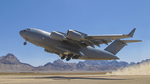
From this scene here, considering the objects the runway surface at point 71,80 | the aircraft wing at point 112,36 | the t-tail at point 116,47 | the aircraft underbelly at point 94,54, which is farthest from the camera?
the t-tail at point 116,47

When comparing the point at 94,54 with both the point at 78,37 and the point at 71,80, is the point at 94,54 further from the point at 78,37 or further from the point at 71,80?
the point at 71,80

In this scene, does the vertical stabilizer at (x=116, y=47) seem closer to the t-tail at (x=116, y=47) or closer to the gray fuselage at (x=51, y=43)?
the t-tail at (x=116, y=47)

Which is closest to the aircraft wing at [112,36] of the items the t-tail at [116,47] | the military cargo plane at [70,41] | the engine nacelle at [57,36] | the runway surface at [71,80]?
the military cargo plane at [70,41]

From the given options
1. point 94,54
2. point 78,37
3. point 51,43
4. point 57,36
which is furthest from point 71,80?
point 94,54

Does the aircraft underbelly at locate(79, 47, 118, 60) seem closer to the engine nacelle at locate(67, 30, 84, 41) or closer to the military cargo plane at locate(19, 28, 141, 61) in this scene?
the military cargo plane at locate(19, 28, 141, 61)

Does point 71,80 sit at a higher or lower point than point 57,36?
lower

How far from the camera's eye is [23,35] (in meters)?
24.5

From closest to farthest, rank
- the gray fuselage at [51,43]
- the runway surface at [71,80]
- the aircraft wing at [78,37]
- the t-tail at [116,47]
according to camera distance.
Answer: the runway surface at [71,80] < the aircraft wing at [78,37] < the gray fuselage at [51,43] < the t-tail at [116,47]

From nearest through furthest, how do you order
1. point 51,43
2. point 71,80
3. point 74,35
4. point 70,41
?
1. point 71,80
2. point 74,35
3. point 51,43
4. point 70,41

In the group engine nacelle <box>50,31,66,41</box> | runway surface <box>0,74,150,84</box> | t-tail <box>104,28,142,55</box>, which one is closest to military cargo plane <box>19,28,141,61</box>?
engine nacelle <box>50,31,66,41</box>

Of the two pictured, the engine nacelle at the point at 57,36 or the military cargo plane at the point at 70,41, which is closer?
the military cargo plane at the point at 70,41

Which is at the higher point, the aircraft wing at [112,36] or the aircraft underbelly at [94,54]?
the aircraft wing at [112,36]

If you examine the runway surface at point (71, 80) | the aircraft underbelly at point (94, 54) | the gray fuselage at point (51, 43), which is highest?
the gray fuselage at point (51, 43)

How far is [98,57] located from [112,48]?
4193 mm
